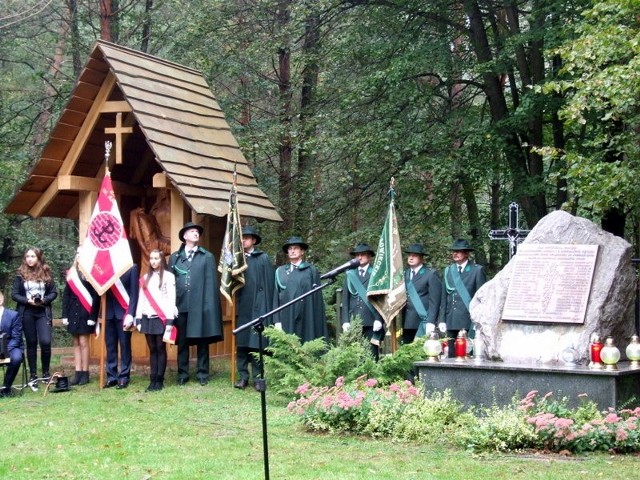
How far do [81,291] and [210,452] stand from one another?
5.63 meters

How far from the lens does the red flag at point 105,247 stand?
1364 cm

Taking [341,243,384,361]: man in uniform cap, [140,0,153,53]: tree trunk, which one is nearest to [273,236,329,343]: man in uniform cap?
[341,243,384,361]: man in uniform cap

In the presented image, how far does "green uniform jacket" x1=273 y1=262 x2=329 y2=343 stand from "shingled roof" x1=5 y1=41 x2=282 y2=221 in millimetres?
1361

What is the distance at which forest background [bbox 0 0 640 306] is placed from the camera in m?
17.5

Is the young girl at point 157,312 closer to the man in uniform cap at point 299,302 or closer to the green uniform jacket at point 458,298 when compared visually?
the man in uniform cap at point 299,302

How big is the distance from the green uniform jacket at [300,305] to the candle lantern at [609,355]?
4542 mm

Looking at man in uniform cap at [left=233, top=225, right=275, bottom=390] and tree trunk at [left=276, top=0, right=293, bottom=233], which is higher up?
tree trunk at [left=276, top=0, right=293, bottom=233]

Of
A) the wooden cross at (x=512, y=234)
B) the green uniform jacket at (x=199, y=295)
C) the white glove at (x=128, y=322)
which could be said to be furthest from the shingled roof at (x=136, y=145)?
the wooden cross at (x=512, y=234)

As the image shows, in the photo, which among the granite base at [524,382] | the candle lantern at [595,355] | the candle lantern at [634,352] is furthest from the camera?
the candle lantern at [634,352]

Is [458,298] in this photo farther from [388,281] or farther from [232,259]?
[232,259]

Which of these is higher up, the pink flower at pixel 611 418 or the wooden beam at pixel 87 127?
the wooden beam at pixel 87 127

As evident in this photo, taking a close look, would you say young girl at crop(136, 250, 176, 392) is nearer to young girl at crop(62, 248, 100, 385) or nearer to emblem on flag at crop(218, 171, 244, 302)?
emblem on flag at crop(218, 171, 244, 302)

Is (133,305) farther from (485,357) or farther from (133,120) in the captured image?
(485,357)

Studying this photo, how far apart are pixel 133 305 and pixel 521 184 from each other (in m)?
7.71
